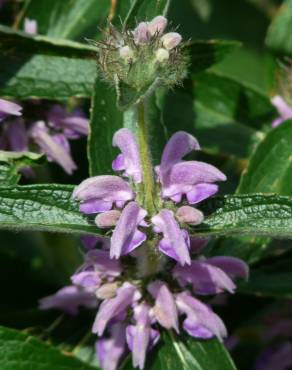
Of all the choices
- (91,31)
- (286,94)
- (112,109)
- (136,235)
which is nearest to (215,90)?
(286,94)

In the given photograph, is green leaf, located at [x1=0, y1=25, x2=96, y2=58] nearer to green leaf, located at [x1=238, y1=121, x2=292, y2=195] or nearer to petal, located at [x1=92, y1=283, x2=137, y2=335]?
green leaf, located at [x1=238, y1=121, x2=292, y2=195]

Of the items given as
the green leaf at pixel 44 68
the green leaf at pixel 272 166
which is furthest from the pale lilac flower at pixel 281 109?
the green leaf at pixel 44 68

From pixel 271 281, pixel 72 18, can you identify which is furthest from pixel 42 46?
pixel 271 281

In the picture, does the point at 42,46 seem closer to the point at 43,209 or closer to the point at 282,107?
the point at 43,209

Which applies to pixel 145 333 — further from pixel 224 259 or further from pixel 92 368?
pixel 92 368

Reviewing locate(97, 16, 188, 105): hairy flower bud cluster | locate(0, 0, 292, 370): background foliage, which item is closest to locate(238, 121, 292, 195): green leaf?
locate(0, 0, 292, 370): background foliage

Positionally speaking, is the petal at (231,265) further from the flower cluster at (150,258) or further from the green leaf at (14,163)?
the green leaf at (14,163)
